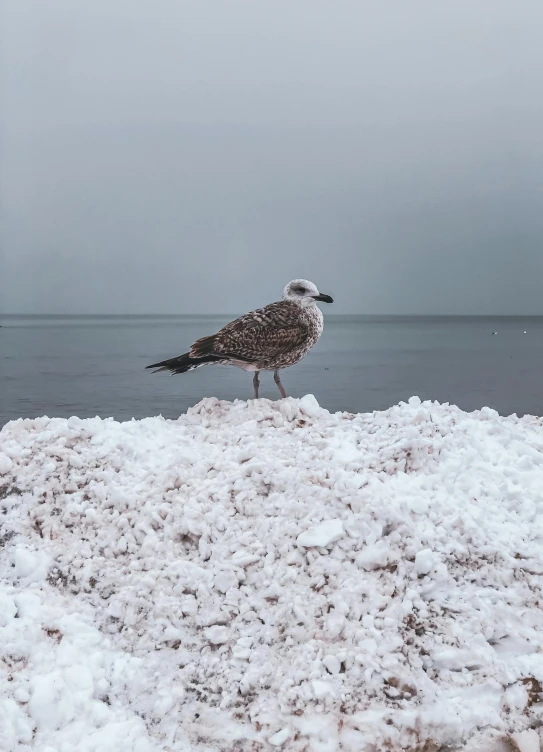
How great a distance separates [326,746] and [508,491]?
2.45 metres

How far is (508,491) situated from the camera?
4816 mm

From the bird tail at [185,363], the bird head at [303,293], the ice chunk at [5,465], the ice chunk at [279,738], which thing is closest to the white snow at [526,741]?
the ice chunk at [279,738]

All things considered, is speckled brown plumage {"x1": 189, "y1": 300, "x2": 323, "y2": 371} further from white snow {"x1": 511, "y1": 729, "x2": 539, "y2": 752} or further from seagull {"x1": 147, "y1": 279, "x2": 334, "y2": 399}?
white snow {"x1": 511, "y1": 729, "x2": 539, "y2": 752}

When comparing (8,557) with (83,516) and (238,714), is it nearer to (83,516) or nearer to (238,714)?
(83,516)

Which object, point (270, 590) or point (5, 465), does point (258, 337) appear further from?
point (270, 590)

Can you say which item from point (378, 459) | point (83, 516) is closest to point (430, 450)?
point (378, 459)

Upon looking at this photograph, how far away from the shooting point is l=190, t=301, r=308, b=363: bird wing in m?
6.52

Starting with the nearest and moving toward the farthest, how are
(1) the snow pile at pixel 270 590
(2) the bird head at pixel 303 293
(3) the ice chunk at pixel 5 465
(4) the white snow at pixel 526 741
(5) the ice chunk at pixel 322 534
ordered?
1. (4) the white snow at pixel 526 741
2. (1) the snow pile at pixel 270 590
3. (5) the ice chunk at pixel 322 534
4. (3) the ice chunk at pixel 5 465
5. (2) the bird head at pixel 303 293

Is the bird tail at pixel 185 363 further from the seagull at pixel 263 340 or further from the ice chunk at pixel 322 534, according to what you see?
the ice chunk at pixel 322 534

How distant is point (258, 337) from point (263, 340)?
60 mm

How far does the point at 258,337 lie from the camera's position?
257 inches

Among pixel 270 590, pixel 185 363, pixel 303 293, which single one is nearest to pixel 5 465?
pixel 185 363

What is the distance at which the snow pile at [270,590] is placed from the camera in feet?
10.8

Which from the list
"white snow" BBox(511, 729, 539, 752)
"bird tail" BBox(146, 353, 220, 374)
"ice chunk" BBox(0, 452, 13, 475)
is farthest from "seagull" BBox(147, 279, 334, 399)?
"white snow" BBox(511, 729, 539, 752)
